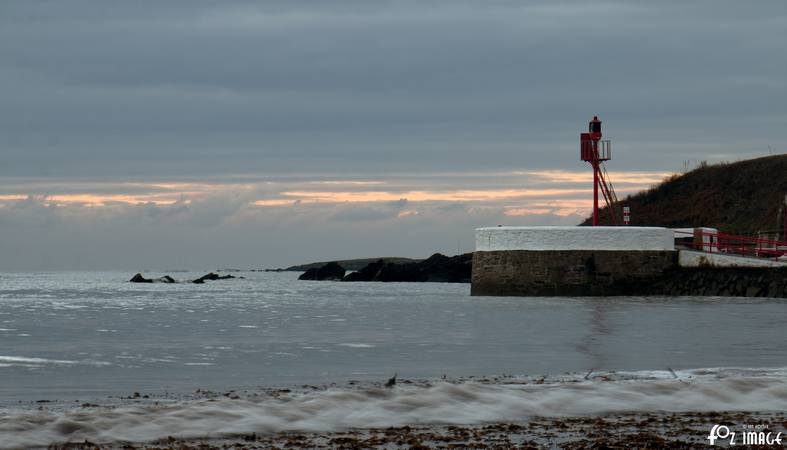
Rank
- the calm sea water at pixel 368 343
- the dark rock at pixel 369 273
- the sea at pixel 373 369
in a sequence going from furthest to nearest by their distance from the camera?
the dark rock at pixel 369 273 → the calm sea water at pixel 368 343 → the sea at pixel 373 369

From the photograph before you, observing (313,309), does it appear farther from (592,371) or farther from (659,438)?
(659,438)

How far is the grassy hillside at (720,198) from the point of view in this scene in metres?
59.0

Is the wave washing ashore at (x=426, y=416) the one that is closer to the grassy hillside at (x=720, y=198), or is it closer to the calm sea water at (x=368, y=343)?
the calm sea water at (x=368, y=343)

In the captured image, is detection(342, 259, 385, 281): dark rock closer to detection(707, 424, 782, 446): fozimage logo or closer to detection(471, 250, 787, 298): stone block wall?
detection(471, 250, 787, 298): stone block wall

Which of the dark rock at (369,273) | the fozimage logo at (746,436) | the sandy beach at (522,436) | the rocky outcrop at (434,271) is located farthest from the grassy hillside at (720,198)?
the fozimage logo at (746,436)

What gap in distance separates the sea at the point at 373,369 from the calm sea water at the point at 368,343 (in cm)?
5

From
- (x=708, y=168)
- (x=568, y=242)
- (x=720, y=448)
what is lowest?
(x=720, y=448)

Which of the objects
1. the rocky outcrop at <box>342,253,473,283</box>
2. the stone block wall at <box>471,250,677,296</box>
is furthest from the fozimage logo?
the rocky outcrop at <box>342,253,473,283</box>

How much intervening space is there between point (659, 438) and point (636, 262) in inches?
1051

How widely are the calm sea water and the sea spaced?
0.05m

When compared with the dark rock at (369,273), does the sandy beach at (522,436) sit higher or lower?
lower

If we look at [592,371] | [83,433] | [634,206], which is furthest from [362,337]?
[634,206]

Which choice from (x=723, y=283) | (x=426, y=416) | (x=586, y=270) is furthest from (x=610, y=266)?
(x=426, y=416)

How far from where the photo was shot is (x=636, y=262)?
35.2 metres
